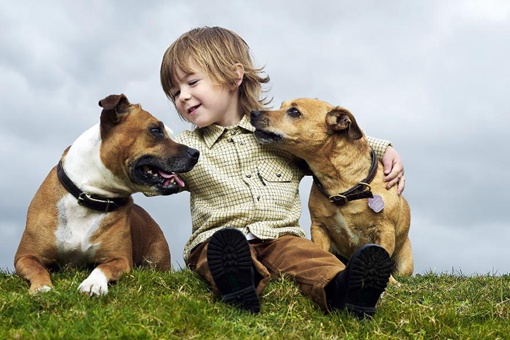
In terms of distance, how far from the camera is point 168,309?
4797mm

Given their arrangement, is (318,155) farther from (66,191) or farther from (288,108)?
(66,191)

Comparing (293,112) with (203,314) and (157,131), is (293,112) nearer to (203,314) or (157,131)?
(157,131)

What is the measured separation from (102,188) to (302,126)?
6.85 ft

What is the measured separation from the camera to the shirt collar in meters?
6.83

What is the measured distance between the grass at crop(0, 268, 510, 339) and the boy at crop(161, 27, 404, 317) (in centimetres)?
24

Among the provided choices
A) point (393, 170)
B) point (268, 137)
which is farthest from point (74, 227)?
point (393, 170)

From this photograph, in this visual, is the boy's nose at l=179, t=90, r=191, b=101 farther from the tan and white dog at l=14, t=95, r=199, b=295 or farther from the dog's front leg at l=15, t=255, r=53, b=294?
the dog's front leg at l=15, t=255, r=53, b=294

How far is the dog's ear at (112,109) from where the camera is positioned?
569 centimetres

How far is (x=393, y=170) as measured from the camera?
23.4ft

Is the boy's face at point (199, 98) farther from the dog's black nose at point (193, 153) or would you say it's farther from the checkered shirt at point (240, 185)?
the dog's black nose at point (193, 153)

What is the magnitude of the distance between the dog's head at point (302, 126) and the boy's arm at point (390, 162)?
2.43 feet

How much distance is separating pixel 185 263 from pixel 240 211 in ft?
3.20

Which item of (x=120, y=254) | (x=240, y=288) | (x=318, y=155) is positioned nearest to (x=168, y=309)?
(x=240, y=288)

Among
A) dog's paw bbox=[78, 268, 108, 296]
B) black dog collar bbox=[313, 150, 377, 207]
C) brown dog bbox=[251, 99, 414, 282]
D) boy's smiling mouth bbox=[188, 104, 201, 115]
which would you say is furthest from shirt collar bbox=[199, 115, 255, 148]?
dog's paw bbox=[78, 268, 108, 296]
